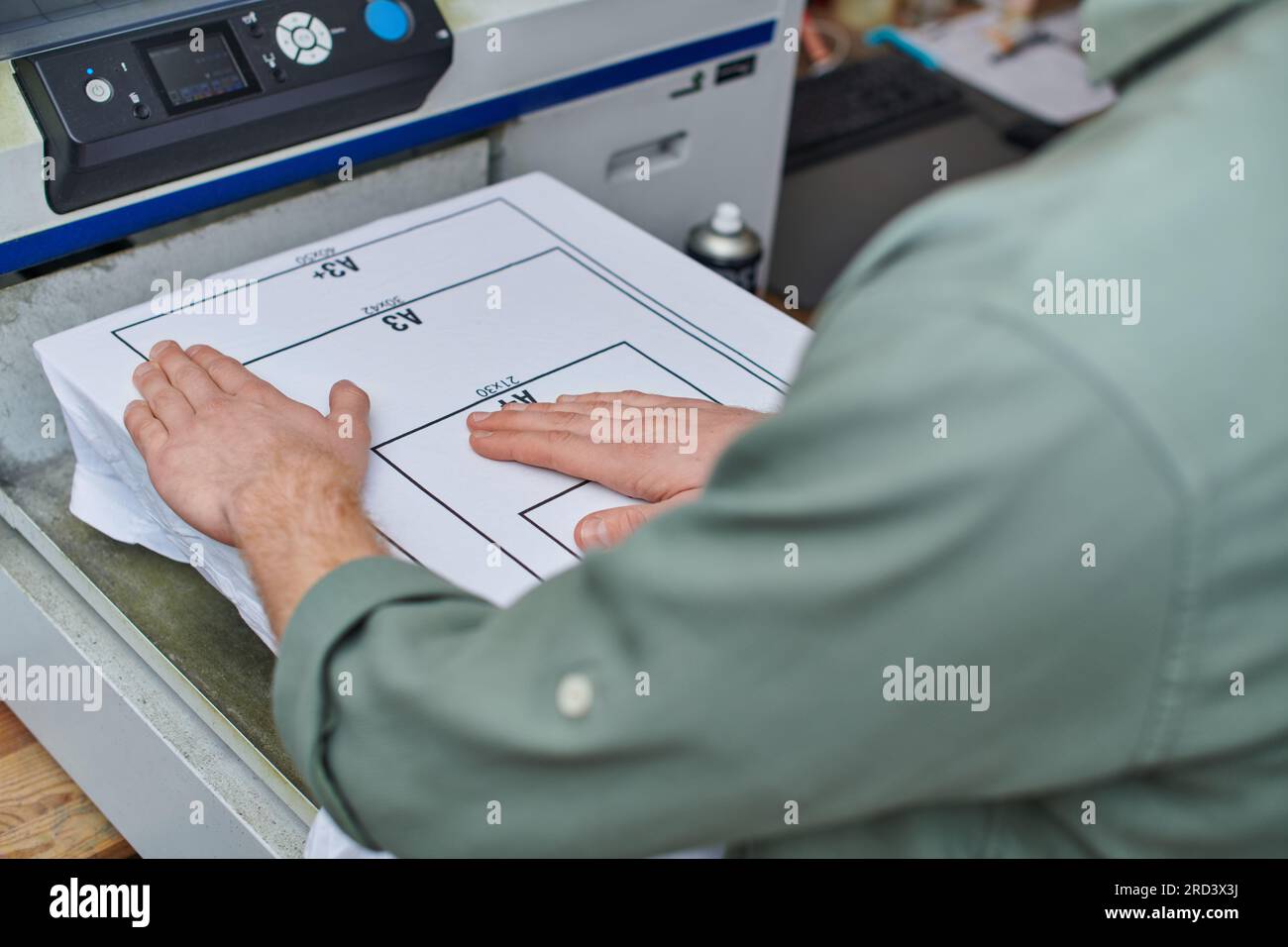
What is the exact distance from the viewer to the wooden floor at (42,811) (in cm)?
88

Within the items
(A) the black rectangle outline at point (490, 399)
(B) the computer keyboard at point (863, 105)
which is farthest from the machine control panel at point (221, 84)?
(B) the computer keyboard at point (863, 105)

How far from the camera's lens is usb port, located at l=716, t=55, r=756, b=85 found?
111 centimetres

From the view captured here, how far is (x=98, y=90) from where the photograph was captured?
2.51 feet

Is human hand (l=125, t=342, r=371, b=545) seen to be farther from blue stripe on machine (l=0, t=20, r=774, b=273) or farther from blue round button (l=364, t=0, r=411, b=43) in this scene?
blue round button (l=364, t=0, r=411, b=43)

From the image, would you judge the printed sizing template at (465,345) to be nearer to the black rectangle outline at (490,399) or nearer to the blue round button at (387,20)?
the black rectangle outline at (490,399)

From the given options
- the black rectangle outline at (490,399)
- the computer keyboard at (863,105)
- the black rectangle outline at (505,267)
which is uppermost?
the black rectangle outline at (505,267)

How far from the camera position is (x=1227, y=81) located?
16.2 inches

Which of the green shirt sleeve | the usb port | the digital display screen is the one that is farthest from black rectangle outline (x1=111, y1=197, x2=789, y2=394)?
the green shirt sleeve

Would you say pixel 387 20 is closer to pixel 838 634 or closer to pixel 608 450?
pixel 608 450

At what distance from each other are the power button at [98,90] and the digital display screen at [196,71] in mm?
33

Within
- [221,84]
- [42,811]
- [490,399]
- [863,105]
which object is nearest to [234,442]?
[490,399]
